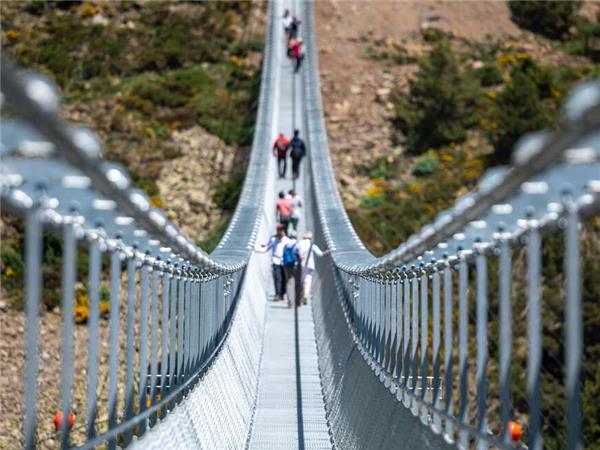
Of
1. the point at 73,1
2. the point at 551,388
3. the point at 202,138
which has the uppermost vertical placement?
the point at 73,1

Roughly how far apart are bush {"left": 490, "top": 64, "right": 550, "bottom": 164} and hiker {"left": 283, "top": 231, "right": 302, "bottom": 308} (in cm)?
2783

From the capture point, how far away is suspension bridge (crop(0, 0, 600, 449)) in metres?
5.83

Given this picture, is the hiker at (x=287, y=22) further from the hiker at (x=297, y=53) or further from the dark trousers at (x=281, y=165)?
the dark trousers at (x=281, y=165)

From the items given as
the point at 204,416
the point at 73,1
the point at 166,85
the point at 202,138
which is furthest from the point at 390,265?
the point at 73,1

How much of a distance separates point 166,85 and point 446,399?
51.8 metres

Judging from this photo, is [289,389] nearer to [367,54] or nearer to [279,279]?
[279,279]

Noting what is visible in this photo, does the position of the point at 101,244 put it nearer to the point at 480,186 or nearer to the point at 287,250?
the point at 480,186

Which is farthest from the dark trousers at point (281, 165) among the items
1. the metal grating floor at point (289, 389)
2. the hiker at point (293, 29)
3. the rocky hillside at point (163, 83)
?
the hiker at point (293, 29)

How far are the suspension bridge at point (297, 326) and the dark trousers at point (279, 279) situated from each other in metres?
1.15

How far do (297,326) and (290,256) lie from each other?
3.46 feet

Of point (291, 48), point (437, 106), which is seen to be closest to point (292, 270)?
point (291, 48)

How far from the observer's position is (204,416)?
449 inches

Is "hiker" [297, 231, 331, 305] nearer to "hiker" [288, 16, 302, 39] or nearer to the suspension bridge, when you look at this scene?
the suspension bridge

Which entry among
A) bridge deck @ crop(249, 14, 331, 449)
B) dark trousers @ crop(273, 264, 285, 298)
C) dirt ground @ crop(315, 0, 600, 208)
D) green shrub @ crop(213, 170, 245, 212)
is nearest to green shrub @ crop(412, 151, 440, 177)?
dirt ground @ crop(315, 0, 600, 208)
